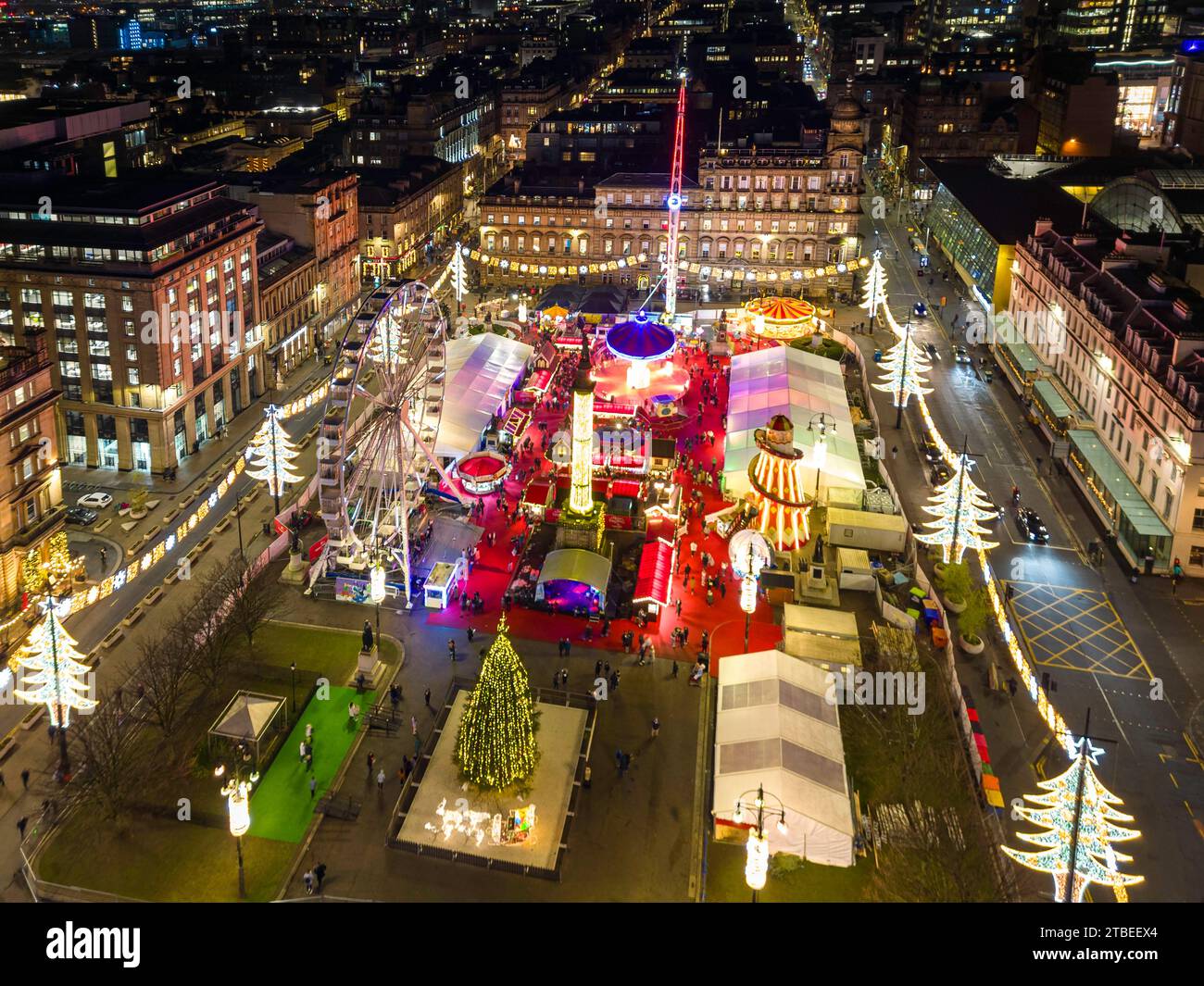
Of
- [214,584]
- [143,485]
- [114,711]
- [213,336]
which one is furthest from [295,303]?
[114,711]

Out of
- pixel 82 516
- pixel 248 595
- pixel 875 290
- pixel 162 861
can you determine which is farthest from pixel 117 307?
pixel 875 290

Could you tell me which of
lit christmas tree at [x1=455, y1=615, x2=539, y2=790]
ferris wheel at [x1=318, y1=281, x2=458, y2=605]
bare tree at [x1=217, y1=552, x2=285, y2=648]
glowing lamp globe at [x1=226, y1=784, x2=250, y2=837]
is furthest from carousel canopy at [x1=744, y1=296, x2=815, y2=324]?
glowing lamp globe at [x1=226, y1=784, x2=250, y2=837]

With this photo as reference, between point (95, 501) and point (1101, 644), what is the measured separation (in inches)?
2724

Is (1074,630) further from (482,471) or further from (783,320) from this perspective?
(783,320)

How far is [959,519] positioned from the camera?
71.3 metres

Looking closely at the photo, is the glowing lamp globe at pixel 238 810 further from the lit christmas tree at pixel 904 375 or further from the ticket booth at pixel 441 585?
the lit christmas tree at pixel 904 375

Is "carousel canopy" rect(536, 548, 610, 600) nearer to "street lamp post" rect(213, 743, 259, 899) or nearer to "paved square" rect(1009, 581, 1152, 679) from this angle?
"street lamp post" rect(213, 743, 259, 899)

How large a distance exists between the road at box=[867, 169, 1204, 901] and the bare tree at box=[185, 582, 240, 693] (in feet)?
136

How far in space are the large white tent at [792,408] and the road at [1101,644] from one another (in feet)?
19.1

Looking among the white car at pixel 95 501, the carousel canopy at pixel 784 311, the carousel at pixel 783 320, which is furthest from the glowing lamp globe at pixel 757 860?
the carousel canopy at pixel 784 311

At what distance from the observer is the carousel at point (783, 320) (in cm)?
11212

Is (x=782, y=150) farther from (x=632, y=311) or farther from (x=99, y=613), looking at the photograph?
(x=99, y=613)

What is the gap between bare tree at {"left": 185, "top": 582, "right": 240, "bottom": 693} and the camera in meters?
58.5

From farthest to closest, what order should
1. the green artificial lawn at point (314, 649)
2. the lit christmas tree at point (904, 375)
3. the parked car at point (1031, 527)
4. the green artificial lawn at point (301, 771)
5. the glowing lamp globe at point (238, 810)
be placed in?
the lit christmas tree at point (904, 375) < the parked car at point (1031, 527) < the green artificial lawn at point (314, 649) < the green artificial lawn at point (301, 771) < the glowing lamp globe at point (238, 810)
